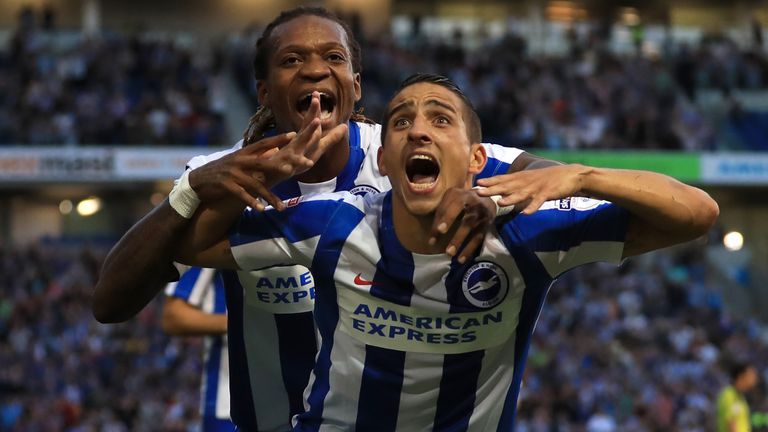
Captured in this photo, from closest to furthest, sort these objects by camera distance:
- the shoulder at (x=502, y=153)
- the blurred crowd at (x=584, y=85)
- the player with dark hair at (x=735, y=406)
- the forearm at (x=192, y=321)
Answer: the shoulder at (x=502, y=153), the forearm at (x=192, y=321), the player with dark hair at (x=735, y=406), the blurred crowd at (x=584, y=85)

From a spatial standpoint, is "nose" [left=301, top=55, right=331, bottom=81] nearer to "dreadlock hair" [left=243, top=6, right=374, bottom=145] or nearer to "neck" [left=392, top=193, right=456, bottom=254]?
"dreadlock hair" [left=243, top=6, right=374, bottom=145]

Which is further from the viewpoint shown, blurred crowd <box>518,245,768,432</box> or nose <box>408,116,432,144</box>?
blurred crowd <box>518,245,768,432</box>

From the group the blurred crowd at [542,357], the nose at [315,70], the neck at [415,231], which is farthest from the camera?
the blurred crowd at [542,357]

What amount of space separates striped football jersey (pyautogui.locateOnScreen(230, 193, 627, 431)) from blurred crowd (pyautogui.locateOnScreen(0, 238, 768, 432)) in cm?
1219

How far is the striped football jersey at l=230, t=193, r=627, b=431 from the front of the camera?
4.18 meters

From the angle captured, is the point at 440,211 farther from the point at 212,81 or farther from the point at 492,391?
the point at 212,81

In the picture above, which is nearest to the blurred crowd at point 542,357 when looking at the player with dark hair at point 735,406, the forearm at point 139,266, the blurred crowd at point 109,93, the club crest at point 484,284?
the blurred crowd at point 109,93

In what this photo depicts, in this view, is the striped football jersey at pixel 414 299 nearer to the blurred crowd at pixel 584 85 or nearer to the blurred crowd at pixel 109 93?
the blurred crowd at pixel 584 85

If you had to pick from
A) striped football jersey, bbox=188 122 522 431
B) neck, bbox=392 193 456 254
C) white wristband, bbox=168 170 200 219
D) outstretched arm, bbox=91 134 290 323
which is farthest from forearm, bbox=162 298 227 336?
neck, bbox=392 193 456 254

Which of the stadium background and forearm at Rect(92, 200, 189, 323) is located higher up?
forearm at Rect(92, 200, 189, 323)

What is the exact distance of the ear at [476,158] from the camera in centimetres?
425

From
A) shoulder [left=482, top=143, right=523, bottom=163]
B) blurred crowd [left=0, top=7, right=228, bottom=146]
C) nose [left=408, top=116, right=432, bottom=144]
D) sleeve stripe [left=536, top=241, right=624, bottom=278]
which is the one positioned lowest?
blurred crowd [left=0, top=7, right=228, bottom=146]

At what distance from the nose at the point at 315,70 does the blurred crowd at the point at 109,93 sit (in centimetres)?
1931

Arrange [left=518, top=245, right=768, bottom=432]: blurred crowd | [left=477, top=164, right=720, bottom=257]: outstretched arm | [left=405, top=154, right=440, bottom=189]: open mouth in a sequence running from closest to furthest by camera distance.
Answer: [left=477, top=164, right=720, bottom=257]: outstretched arm < [left=405, top=154, right=440, bottom=189]: open mouth < [left=518, top=245, right=768, bottom=432]: blurred crowd
